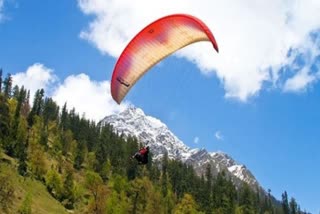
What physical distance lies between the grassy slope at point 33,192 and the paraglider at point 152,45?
6420cm

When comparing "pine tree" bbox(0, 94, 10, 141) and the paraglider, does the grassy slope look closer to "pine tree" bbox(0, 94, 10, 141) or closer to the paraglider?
"pine tree" bbox(0, 94, 10, 141)

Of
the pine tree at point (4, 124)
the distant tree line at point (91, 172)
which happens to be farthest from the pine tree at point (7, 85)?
the pine tree at point (4, 124)

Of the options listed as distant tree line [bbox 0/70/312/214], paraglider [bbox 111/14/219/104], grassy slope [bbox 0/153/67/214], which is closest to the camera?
paraglider [bbox 111/14/219/104]

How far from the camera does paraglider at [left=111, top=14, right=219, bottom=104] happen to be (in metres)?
23.2

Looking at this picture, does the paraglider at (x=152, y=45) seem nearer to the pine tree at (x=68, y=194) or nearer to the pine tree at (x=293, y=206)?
the pine tree at (x=68, y=194)

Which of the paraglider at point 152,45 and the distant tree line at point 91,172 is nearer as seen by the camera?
the paraglider at point 152,45

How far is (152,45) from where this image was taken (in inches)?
970

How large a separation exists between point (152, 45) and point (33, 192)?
7777 centimetres

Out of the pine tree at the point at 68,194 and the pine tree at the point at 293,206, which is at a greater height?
the pine tree at the point at 293,206

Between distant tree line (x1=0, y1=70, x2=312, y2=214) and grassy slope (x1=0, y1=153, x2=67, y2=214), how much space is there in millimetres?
2196

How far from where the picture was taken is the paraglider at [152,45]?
2323 cm

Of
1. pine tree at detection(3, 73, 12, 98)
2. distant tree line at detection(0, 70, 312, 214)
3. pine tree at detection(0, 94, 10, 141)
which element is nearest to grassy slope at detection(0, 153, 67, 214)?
distant tree line at detection(0, 70, 312, 214)

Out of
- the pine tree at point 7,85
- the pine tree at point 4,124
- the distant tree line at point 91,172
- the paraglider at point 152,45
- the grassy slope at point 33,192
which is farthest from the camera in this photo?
the pine tree at point 7,85

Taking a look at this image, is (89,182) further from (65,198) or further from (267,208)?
(267,208)
